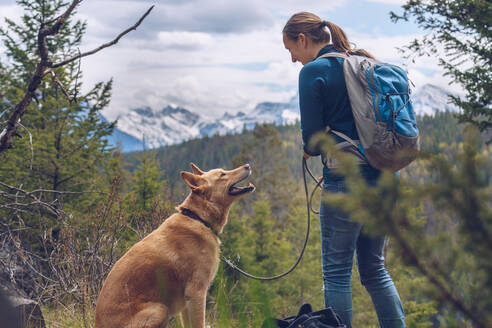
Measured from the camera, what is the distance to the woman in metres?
2.58

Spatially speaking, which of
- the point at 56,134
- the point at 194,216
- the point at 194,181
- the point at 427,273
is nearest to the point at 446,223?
the point at 427,273

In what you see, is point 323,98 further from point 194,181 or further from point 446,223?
point 446,223

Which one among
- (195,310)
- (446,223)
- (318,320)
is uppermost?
(446,223)

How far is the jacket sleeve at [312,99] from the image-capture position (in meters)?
2.58

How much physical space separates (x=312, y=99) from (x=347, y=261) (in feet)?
3.62

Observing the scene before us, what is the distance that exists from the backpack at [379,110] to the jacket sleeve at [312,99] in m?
0.18

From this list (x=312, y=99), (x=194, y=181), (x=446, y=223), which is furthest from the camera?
(x=194, y=181)

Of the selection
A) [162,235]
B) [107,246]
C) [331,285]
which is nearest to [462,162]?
[331,285]

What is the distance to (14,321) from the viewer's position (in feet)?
9.43

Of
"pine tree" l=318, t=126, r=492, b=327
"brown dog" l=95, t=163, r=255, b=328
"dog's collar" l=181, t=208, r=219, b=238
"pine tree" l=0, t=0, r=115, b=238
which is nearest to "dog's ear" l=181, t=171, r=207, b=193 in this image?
"brown dog" l=95, t=163, r=255, b=328

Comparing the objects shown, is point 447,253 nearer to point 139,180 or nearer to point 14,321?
point 14,321

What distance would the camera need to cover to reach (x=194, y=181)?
3.48 metres

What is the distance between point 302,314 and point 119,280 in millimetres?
1227

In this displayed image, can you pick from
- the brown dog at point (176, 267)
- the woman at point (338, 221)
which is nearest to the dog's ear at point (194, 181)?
the brown dog at point (176, 267)
